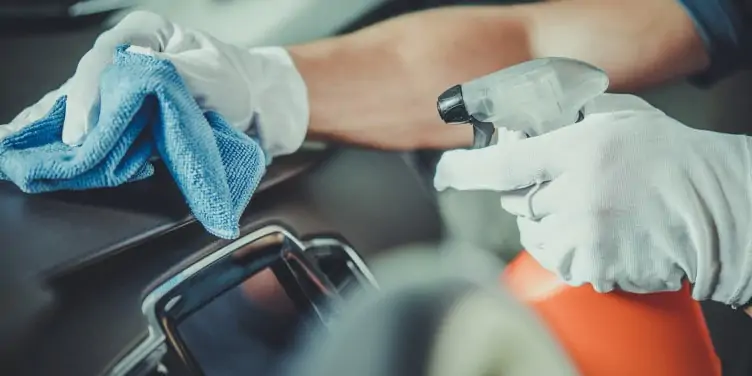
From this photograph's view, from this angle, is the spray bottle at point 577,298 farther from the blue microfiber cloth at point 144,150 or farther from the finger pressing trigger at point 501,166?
the blue microfiber cloth at point 144,150

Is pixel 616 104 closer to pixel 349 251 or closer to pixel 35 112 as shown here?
pixel 349 251

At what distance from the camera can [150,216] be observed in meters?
0.54

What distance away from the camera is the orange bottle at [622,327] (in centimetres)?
53

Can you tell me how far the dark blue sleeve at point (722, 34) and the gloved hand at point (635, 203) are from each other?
99mm

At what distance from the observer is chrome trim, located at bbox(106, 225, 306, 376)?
472mm

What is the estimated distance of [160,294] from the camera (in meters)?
0.50

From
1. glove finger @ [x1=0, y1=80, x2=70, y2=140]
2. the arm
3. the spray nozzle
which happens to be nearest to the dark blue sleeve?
the arm

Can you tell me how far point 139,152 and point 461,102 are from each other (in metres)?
0.24

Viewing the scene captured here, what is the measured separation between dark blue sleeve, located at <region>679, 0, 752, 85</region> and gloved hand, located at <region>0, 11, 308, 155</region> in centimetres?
35

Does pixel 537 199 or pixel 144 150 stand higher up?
pixel 144 150

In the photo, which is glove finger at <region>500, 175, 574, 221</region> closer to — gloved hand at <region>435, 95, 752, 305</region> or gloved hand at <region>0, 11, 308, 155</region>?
gloved hand at <region>435, 95, 752, 305</region>

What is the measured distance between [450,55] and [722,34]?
0.78ft

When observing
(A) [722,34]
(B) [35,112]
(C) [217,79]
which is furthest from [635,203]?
(B) [35,112]

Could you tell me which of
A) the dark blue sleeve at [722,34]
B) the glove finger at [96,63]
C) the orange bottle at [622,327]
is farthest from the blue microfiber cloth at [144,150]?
the dark blue sleeve at [722,34]
